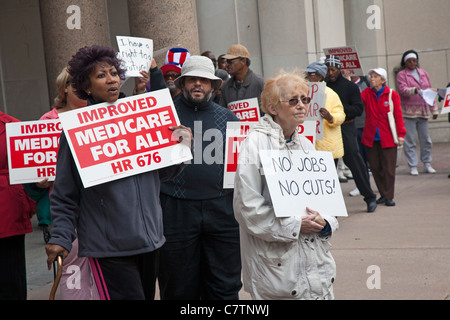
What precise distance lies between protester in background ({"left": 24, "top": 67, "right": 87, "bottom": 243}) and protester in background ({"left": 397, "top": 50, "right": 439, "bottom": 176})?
847 cm

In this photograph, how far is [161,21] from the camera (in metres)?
10.3

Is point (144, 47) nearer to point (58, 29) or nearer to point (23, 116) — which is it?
point (58, 29)

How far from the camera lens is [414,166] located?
13055mm

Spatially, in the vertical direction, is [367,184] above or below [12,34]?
below

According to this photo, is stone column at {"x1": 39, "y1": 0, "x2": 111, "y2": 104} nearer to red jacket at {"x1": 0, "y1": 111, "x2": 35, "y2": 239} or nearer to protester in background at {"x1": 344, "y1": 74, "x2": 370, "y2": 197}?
protester in background at {"x1": 344, "y1": 74, "x2": 370, "y2": 197}

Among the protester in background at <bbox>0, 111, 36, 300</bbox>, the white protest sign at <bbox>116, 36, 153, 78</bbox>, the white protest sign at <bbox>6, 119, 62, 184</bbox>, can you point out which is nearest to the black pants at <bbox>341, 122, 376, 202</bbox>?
the white protest sign at <bbox>116, 36, 153, 78</bbox>

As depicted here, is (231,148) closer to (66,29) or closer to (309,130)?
(309,130)

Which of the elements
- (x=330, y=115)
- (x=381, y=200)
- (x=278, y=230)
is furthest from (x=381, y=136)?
(x=278, y=230)

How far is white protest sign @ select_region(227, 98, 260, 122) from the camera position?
7.10 m

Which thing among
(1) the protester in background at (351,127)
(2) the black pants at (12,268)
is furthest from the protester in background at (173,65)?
(1) the protester in background at (351,127)

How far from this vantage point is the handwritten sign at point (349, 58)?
12242 mm

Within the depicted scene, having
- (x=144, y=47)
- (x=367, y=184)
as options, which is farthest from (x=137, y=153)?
(x=367, y=184)

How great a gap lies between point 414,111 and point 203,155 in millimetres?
9062
